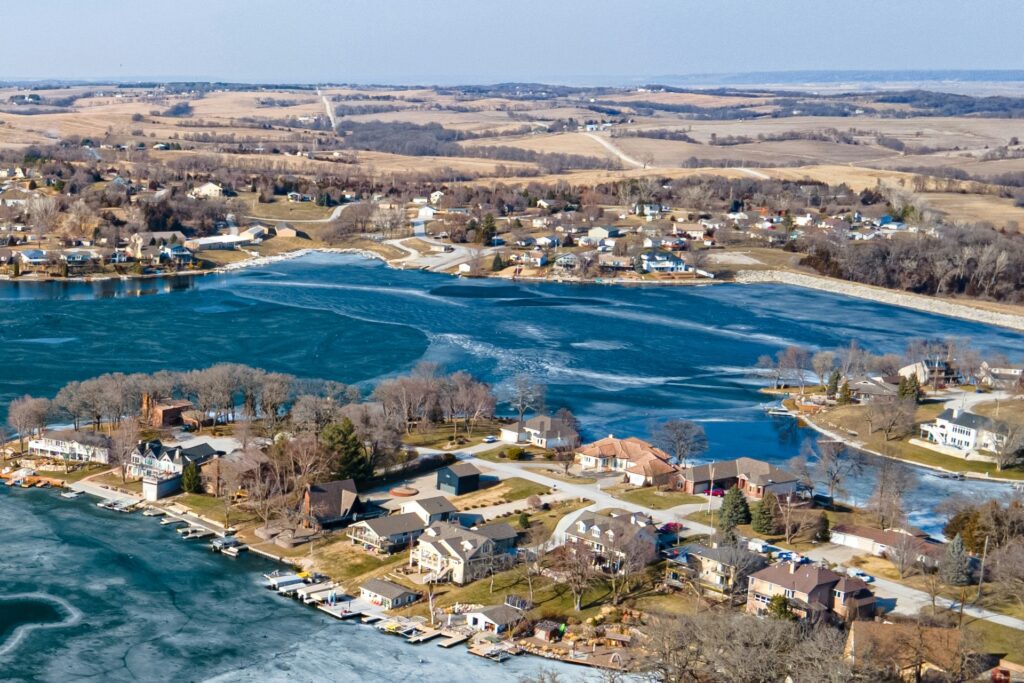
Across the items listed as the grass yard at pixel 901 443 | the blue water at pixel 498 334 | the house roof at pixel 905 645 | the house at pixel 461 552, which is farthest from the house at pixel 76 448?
the grass yard at pixel 901 443

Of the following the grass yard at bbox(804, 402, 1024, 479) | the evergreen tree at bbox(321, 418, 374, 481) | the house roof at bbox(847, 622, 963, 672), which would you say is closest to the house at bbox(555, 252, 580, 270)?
the grass yard at bbox(804, 402, 1024, 479)

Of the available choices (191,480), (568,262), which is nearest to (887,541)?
(191,480)

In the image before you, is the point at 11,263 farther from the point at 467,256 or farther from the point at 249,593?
the point at 249,593

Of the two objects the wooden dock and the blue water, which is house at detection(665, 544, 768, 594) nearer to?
the wooden dock

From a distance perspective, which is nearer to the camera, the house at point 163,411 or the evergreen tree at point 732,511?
the evergreen tree at point 732,511

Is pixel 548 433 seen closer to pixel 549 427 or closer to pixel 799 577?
pixel 549 427

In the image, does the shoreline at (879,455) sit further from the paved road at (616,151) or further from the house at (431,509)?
the paved road at (616,151)
